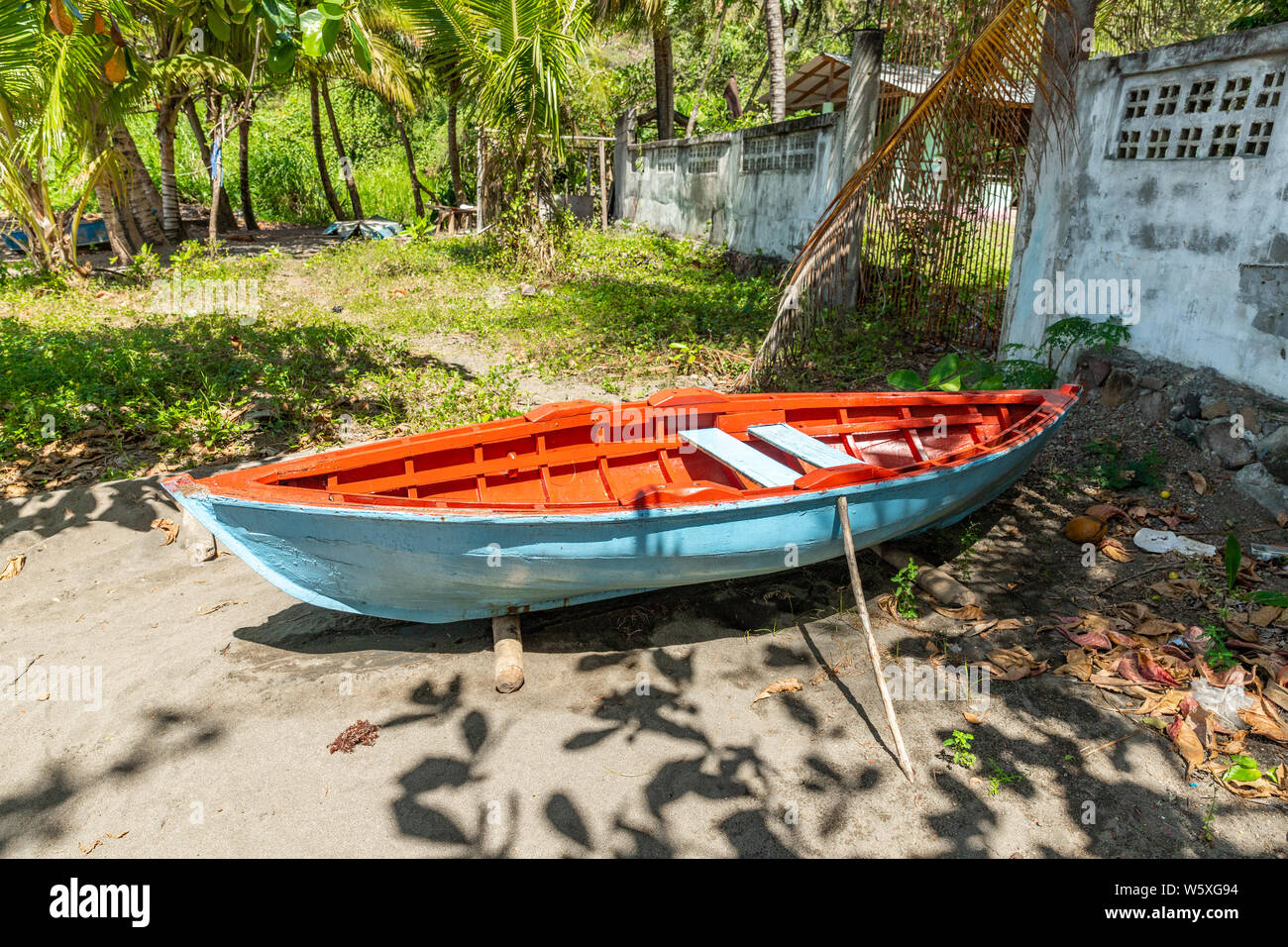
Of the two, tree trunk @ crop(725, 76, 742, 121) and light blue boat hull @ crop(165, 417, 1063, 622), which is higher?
tree trunk @ crop(725, 76, 742, 121)

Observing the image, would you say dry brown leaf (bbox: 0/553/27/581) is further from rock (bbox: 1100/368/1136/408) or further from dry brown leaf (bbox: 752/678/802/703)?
rock (bbox: 1100/368/1136/408)

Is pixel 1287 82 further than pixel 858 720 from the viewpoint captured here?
Yes

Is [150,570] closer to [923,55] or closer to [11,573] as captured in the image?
[11,573]

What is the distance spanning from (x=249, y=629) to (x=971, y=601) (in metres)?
4.08

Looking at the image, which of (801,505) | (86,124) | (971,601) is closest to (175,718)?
(801,505)

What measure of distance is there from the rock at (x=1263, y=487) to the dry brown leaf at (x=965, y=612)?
204cm

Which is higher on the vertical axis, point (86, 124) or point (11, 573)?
point (86, 124)

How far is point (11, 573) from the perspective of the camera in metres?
4.91

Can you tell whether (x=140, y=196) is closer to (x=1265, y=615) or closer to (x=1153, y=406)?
(x=1153, y=406)

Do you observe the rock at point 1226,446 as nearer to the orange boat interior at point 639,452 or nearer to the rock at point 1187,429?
the rock at point 1187,429

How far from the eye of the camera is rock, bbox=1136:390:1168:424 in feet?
18.5

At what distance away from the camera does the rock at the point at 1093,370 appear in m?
Result: 6.15

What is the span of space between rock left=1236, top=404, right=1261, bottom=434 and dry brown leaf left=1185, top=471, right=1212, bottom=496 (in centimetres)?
40

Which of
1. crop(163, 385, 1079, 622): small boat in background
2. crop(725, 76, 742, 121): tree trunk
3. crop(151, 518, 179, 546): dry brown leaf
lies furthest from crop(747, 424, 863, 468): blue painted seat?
crop(725, 76, 742, 121): tree trunk
